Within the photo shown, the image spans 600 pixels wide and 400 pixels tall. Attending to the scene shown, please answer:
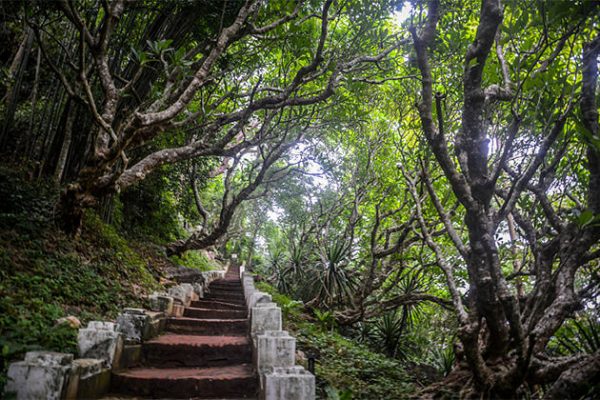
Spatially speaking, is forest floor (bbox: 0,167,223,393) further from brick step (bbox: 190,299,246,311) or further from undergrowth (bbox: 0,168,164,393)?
brick step (bbox: 190,299,246,311)

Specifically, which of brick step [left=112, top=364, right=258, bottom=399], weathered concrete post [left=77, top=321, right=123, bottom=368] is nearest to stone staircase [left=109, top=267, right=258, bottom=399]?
brick step [left=112, top=364, right=258, bottom=399]

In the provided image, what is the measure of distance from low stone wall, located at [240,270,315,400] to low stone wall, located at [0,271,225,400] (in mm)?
1330

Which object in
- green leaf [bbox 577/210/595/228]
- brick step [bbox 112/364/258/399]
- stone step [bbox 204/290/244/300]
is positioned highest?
green leaf [bbox 577/210/595/228]

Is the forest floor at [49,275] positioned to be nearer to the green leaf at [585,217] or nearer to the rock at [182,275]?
the rock at [182,275]

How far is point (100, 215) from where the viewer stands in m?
6.96

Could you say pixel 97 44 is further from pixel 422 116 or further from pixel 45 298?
pixel 422 116

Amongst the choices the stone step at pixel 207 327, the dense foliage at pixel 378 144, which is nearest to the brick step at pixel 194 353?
the stone step at pixel 207 327

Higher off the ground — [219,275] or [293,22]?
[293,22]

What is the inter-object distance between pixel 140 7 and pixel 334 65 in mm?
3317

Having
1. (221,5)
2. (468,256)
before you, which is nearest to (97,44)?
(221,5)

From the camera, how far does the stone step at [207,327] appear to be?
5.35 meters

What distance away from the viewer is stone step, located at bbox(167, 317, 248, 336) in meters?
5.35

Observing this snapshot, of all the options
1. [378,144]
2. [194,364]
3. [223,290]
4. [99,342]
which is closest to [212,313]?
[194,364]

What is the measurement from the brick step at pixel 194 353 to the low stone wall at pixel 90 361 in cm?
17
